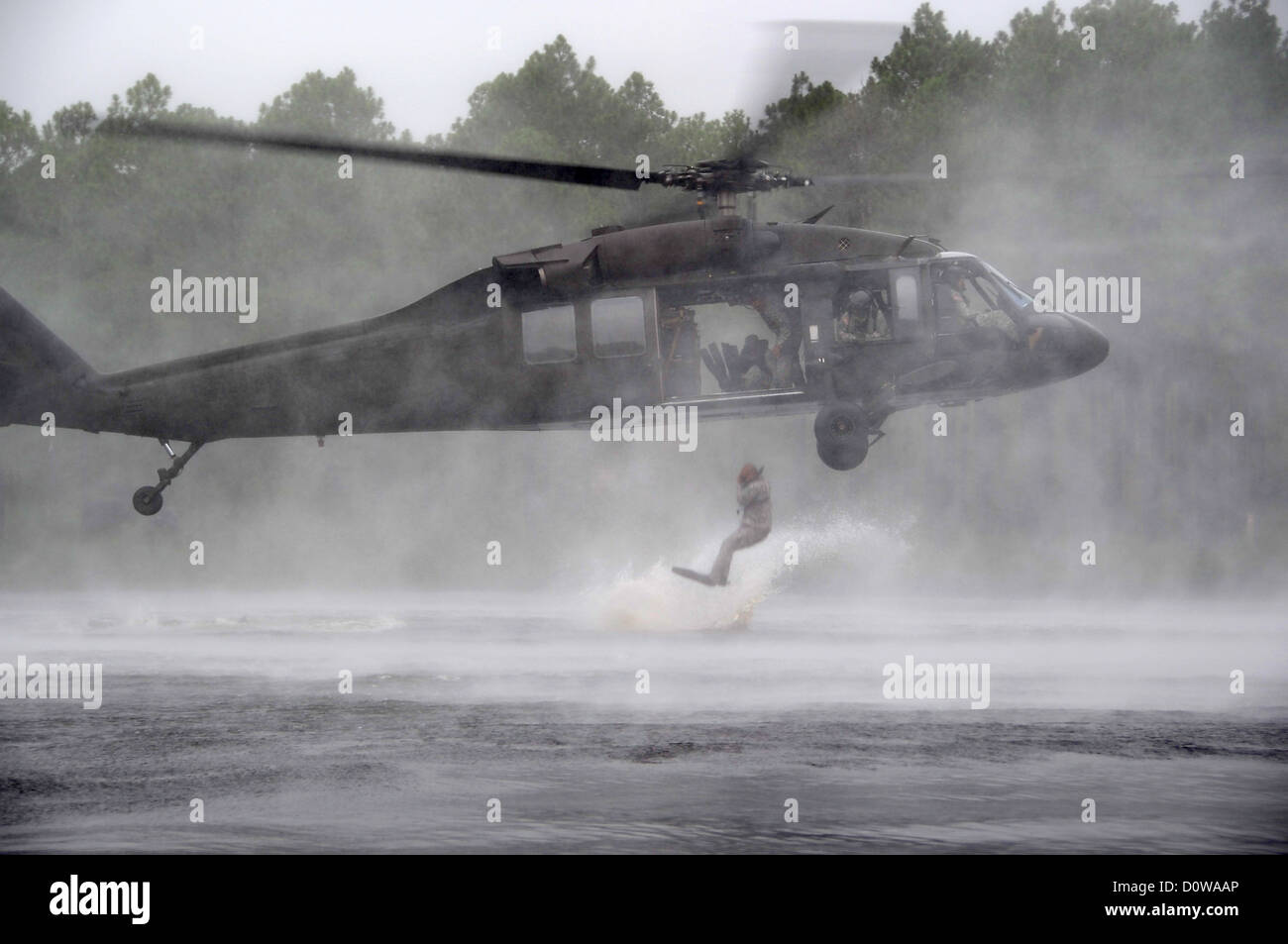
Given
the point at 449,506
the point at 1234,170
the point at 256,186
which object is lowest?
the point at 449,506

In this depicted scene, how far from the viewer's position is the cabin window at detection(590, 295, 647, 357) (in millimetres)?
18016

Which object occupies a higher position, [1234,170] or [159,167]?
[159,167]

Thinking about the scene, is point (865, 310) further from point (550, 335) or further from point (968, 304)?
point (550, 335)

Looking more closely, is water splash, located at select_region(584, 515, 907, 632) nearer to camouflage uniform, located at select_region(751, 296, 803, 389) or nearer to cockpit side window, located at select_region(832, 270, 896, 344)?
camouflage uniform, located at select_region(751, 296, 803, 389)

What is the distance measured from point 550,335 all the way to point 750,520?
670 centimetres

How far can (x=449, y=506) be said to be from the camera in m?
48.4

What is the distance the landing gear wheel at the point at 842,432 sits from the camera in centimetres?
1795

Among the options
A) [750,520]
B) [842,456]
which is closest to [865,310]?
[842,456]

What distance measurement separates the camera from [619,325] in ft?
59.2

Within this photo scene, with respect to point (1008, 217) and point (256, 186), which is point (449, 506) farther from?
point (1008, 217)

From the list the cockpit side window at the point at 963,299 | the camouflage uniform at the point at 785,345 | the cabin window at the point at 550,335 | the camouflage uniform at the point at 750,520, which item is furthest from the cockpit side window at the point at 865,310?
the camouflage uniform at the point at 750,520

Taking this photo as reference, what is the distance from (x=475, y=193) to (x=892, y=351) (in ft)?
107

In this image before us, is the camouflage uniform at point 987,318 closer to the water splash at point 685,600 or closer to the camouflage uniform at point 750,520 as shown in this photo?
the camouflage uniform at point 750,520
